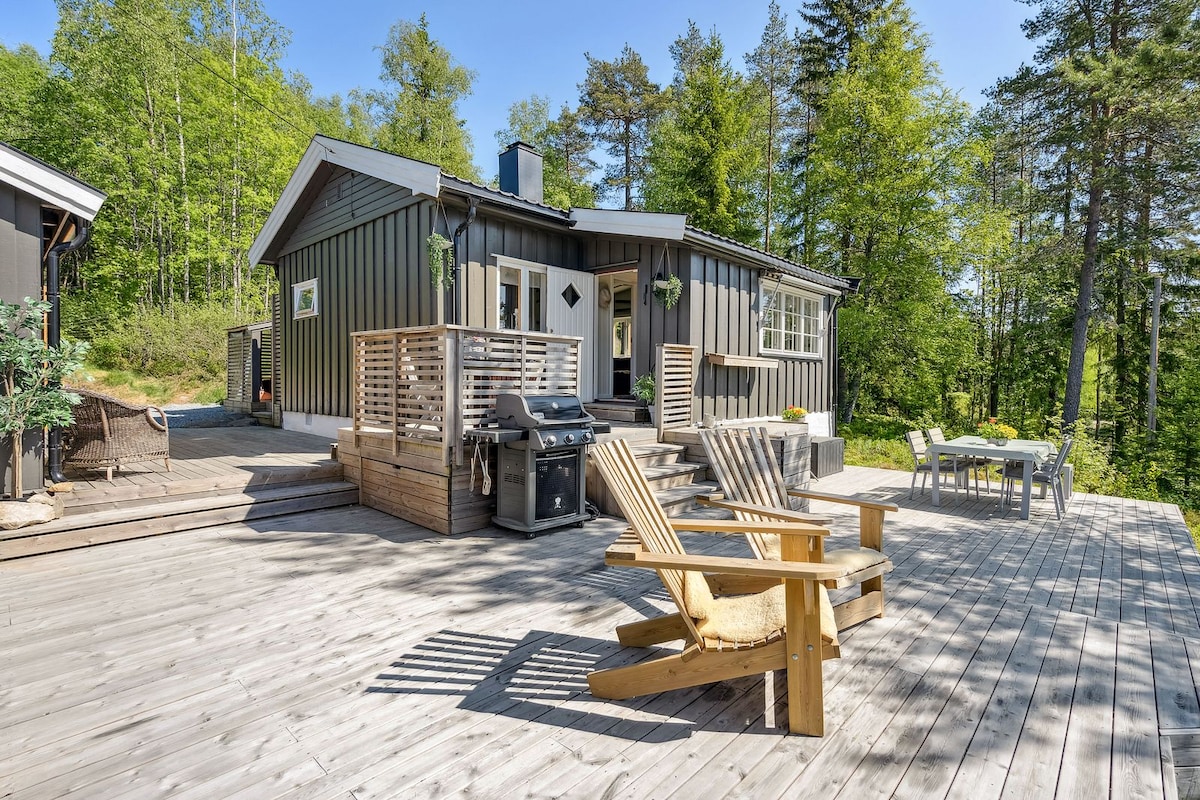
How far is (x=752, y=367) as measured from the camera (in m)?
8.44

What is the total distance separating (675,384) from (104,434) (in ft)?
18.8

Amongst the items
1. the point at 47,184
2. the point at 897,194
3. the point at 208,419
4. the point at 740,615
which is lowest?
the point at 740,615

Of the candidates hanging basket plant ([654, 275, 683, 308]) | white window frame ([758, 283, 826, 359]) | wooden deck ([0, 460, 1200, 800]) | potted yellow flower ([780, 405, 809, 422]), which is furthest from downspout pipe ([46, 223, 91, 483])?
potted yellow flower ([780, 405, 809, 422])

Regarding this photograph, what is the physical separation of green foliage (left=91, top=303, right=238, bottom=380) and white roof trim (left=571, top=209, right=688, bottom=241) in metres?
12.2

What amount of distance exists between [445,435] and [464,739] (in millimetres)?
2747

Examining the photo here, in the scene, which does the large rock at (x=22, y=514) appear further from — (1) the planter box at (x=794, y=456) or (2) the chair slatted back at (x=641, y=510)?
(1) the planter box at (x=794, y=456)

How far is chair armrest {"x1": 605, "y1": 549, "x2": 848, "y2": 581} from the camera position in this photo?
1.83m

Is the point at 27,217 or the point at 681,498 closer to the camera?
the point at 27,217

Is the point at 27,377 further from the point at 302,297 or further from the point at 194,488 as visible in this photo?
the point at 302,297

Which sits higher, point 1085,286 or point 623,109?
point 623,109

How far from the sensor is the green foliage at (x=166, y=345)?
1345cm

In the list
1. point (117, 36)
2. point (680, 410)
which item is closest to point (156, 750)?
point (680, 410)

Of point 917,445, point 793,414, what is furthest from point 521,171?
point 917,445

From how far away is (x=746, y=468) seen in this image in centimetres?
336
